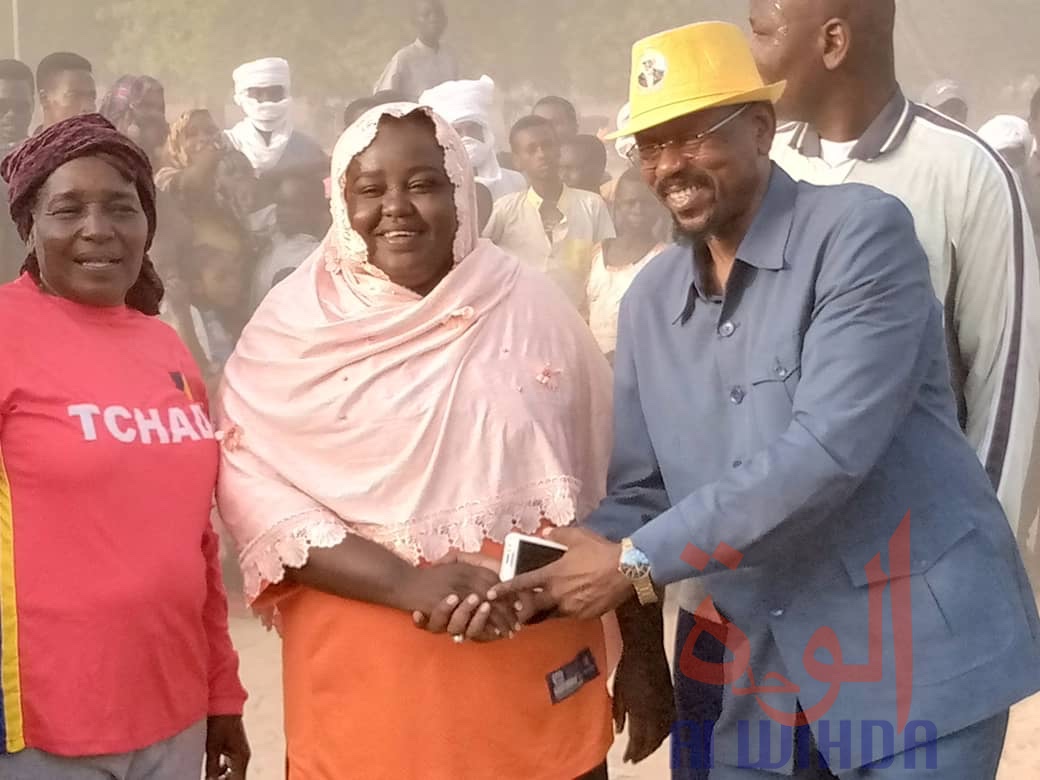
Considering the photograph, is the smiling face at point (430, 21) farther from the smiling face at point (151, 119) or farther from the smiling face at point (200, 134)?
the smiling face at point (151, 119)

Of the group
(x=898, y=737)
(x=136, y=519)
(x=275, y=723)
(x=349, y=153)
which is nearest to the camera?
(x=898, y=737)

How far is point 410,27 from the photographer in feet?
14.1

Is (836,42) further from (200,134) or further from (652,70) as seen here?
(200,134)

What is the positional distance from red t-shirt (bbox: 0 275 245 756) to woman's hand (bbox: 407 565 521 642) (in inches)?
15.1

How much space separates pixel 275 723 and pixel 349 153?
248 cm

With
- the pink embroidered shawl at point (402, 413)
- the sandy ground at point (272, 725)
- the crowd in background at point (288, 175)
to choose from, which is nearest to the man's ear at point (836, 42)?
the pink embroidered shawl at point (402, 413)

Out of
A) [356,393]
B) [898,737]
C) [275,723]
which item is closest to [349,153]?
[356,393]

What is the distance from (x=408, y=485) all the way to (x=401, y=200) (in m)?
0.52

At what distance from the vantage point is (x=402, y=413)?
1.81 metres

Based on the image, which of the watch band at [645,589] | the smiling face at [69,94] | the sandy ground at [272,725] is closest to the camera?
the watch band at [645,589]

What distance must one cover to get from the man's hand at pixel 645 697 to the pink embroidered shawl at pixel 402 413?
0.30 metres

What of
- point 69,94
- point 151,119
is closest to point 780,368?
point 151,119

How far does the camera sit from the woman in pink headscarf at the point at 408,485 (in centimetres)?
176

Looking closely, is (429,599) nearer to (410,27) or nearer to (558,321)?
(558,321)
